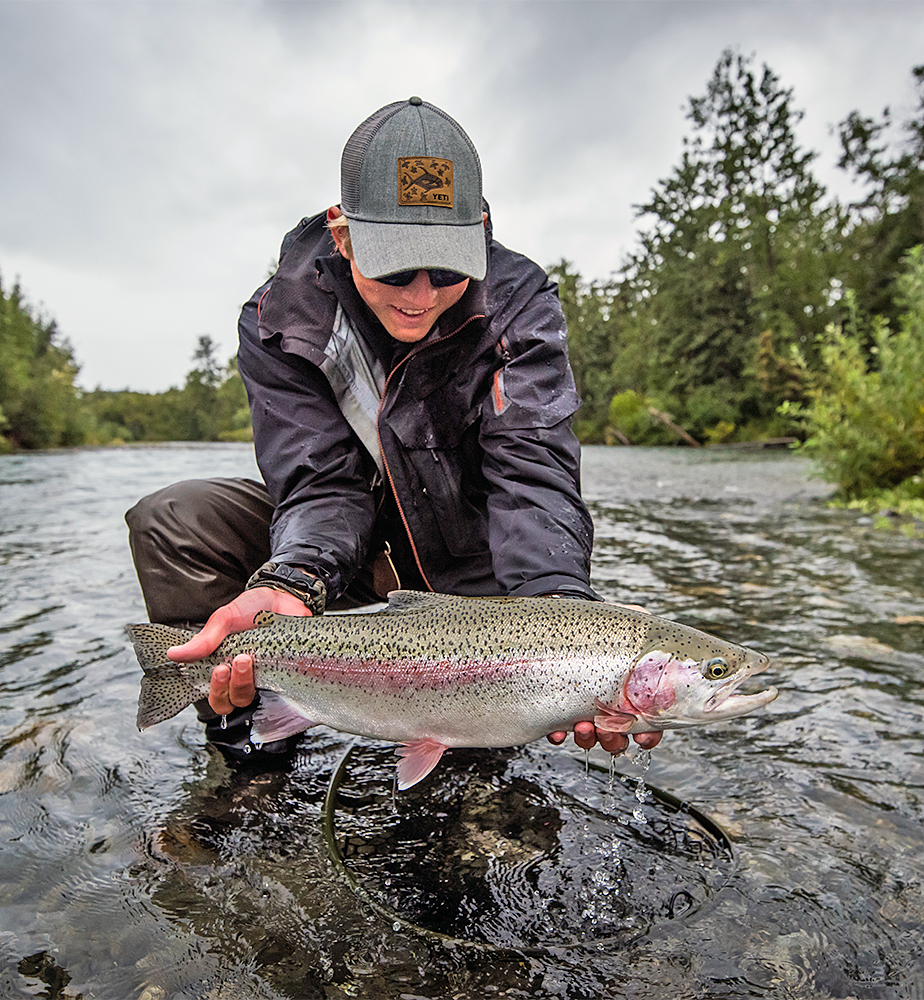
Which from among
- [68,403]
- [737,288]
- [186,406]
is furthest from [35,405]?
[186,406]

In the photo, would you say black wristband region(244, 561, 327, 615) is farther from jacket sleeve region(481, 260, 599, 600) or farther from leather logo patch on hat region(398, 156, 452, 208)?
leather logo patch on hat region(398, 156, 452, 208)

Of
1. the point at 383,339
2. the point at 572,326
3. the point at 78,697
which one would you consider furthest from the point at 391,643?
the point at 572,326

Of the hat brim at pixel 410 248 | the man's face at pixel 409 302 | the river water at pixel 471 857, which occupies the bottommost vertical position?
the river water at pixel 471 857

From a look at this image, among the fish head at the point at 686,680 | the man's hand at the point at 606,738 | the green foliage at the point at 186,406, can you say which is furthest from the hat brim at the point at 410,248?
the green foliage at the point at 186,406

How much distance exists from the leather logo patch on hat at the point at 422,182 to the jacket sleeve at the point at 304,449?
794 millimetres

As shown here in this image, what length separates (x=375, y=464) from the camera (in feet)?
10.6

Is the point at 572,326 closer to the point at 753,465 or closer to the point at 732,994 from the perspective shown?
the point at 753,465

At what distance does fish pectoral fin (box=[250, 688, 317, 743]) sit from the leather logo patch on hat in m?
1.66

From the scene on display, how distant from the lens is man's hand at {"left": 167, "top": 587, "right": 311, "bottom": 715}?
2386 mm

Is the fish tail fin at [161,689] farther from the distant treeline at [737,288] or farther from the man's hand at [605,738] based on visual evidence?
the distant treeline at [737,288]

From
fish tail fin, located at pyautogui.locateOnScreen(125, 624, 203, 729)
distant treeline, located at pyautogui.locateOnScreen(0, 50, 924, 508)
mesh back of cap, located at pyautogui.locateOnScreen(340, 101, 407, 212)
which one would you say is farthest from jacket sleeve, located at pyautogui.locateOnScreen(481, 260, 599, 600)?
distant treeline, located at pyautogui.locateOnScreen(0, 50, 924, 508)

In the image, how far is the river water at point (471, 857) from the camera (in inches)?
76.3

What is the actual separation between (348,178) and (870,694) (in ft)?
10.3

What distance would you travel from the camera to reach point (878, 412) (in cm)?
949
